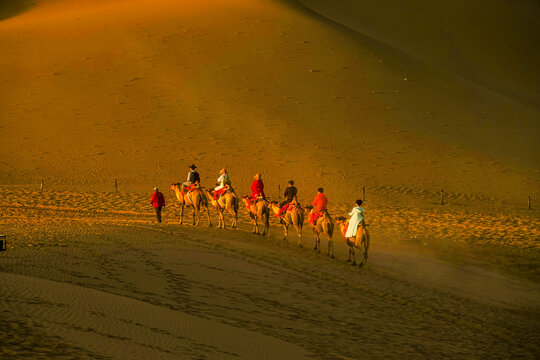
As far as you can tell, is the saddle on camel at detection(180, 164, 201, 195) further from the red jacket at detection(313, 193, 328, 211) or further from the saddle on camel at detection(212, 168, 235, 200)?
the red jacket at detection(313, 193, 328, 211)

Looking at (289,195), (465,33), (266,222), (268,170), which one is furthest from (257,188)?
(465,33)

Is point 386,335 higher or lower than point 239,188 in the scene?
lower

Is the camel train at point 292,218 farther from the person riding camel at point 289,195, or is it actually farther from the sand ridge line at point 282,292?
the sand ridge line at point 282,292

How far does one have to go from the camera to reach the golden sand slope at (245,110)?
1955 inches

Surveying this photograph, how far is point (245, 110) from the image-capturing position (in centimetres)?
5978

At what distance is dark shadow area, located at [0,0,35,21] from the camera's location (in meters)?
106

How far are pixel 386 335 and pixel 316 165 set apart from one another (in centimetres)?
3718

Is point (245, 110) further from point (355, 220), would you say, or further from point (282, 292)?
point (282, 292)

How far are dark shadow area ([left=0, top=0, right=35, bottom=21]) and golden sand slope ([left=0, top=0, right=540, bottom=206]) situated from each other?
2535 centimetres

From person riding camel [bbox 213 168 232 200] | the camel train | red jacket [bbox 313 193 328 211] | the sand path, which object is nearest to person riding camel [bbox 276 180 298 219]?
the camel train

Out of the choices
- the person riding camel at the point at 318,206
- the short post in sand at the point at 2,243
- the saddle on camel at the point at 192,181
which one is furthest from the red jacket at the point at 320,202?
the short post in sand at the point at 2,243

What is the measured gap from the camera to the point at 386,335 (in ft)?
44.0

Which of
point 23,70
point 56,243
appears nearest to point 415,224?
point 56,243

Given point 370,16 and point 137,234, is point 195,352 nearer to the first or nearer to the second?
point 137,234
